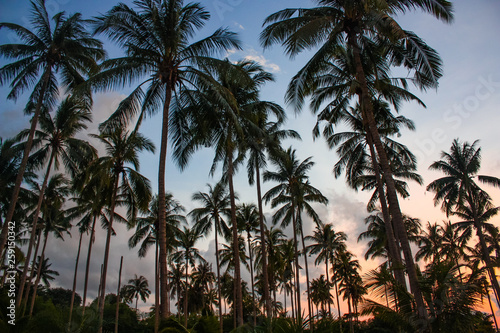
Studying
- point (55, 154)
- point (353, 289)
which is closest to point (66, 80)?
point (55, 154)

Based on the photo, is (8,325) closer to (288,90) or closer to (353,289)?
(288,90)

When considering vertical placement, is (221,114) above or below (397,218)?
above

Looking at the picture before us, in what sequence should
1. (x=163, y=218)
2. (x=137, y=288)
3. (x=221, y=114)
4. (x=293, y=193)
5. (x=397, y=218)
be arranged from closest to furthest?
(x=397, y=218)
(x=163, y=218)
(x=221, y=114)
(x=293, y=193)
(x=137, y=288)

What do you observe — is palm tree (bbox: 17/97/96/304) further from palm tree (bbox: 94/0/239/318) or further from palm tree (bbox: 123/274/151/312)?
palm tree (bbox: 123/274/151/312)

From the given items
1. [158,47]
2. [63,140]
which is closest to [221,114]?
[158,47]

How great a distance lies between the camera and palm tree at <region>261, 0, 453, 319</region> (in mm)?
10070

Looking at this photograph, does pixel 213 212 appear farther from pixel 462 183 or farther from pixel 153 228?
pixel 462 183

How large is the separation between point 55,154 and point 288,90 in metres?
15.4

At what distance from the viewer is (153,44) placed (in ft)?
40.3

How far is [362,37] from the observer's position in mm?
12258

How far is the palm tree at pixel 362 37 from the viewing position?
10070 mm

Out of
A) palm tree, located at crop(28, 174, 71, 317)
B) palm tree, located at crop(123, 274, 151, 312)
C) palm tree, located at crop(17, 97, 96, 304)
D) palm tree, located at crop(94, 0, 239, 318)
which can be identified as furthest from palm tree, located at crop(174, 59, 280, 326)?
palm tree, located at crop(123, 274, 151, 312)

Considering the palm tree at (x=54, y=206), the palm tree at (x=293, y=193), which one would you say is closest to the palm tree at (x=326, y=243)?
the palm tree at (x=293, y=193)

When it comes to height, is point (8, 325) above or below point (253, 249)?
below
